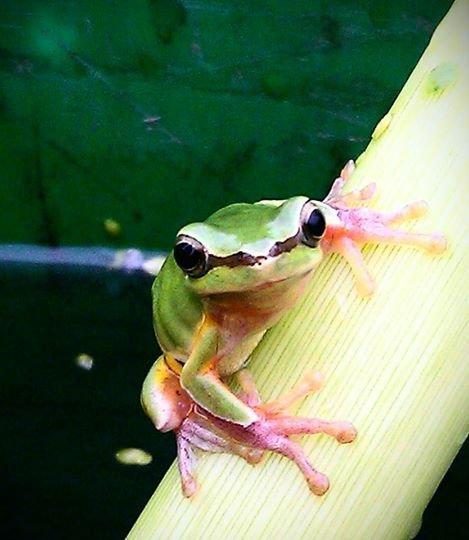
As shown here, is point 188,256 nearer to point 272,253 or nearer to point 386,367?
point 272,253

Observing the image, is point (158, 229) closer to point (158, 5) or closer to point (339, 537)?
point (158, 5)

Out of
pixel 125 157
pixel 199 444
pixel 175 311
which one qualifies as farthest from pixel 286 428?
pixel 125 157

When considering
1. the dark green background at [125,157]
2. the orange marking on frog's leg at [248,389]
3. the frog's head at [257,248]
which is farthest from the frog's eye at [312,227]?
the dark green background at [125,157]

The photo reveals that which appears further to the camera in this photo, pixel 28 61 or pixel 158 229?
pixel 158 229

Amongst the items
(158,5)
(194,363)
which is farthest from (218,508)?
(158,5)

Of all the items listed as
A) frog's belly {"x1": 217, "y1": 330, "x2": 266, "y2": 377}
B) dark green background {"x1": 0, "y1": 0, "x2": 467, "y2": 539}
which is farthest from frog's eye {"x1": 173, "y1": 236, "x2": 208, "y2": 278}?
dark green background {"x1": 0, "y1": 0, "x2": 467, "y2": 539}

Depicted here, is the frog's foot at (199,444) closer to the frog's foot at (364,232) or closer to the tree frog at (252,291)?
the tree frog at (252,291)
